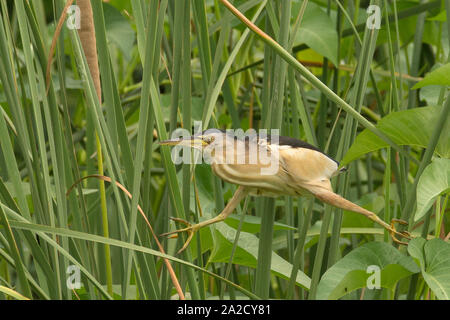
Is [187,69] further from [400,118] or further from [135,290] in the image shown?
[135,290]

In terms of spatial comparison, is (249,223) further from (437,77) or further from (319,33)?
(319,33)

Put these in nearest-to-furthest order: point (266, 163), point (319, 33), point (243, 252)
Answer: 1. point (266, 163)
2. point (243, 252)
3. point (319, 33)

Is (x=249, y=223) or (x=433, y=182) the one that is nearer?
(x=433, y=182)

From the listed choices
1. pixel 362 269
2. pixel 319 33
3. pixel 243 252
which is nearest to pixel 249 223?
pixel 243 252

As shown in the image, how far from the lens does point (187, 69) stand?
537 millimetres

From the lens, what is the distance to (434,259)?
0.49 meters

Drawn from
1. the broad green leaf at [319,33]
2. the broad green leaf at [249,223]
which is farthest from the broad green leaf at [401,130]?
the broad green leaf at [319,33]

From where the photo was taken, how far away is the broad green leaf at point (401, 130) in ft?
1.60

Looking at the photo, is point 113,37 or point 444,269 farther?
point 113,37

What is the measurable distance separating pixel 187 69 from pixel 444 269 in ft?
0.85

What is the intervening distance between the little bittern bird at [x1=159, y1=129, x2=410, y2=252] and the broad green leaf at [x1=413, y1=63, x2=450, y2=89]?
0.10 metres

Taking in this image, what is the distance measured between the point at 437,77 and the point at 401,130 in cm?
5

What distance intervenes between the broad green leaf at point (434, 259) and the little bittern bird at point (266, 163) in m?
0.03
